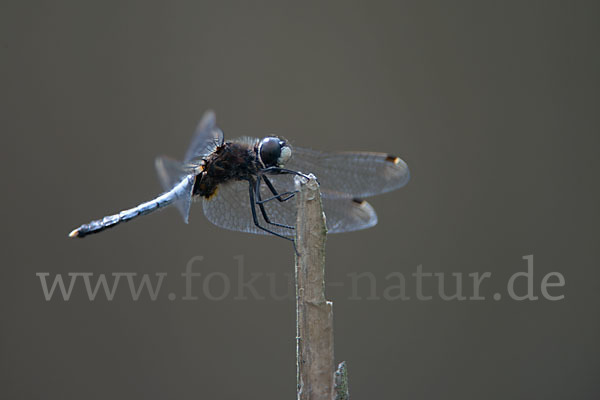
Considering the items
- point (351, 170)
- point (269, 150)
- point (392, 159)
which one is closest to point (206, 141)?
point (269, 150)

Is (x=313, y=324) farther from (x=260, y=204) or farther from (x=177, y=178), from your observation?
(x=177, y=178)

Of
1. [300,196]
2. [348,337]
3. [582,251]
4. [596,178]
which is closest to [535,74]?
[596,178]

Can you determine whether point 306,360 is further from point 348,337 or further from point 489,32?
point 489,32

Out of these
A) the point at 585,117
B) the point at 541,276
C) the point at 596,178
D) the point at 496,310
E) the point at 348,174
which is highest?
the point at 585,117

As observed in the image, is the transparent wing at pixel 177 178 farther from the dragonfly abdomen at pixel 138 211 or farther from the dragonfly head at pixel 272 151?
the dragonfly head at pixel 272 151

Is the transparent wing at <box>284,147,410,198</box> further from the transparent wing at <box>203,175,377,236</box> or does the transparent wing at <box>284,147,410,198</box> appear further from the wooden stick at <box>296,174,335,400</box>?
the wooden stick at <box>296,174,335,400</box>
